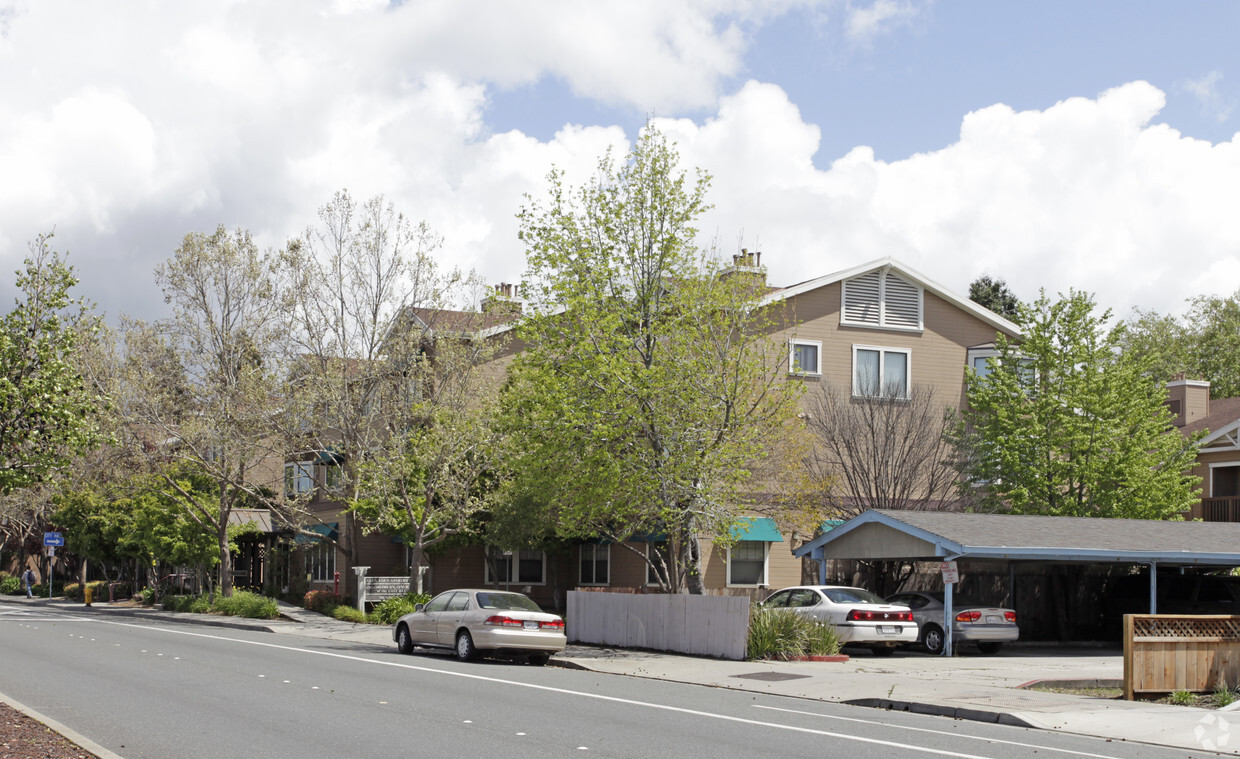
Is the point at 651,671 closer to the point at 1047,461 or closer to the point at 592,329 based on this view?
the point at 592,329

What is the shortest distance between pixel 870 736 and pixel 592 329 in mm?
13481

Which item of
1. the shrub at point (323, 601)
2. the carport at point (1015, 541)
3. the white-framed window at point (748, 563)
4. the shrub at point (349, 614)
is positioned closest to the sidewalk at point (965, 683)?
the carport at point (1015, 541)

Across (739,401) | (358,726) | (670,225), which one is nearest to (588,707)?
(358,726)

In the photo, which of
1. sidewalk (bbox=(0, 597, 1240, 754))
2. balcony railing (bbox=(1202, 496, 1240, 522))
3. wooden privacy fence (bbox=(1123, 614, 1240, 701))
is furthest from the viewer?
balcony railing (bbox=(1202, 496, 1240, 522))

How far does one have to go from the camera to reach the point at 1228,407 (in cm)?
4581

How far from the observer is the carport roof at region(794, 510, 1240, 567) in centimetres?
2419

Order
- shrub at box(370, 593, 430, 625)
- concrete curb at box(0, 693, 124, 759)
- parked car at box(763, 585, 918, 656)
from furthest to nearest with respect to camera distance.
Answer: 1. shrub at box(370, 593, 430, 625)
2. parked car at box(763, 585, 918, 656)
3. concrete curb at box(0, 693, 124, 759)

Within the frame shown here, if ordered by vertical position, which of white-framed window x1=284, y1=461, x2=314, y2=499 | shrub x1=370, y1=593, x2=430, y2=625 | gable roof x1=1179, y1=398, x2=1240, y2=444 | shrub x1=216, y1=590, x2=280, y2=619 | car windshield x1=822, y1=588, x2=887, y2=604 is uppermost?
gable roof x1=1179, y1=398, x2=1240, y2=444

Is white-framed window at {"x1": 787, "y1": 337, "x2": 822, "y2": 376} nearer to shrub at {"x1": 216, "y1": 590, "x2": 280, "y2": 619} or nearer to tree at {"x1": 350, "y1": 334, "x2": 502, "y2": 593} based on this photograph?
tree at {"x1": 350, "y1": 334, "x2": 502, "y2": 593}

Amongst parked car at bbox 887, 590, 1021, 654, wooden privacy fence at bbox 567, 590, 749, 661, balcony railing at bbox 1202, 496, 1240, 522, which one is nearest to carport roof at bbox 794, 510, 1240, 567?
parked car at bbox 887, 590, 1021, 654

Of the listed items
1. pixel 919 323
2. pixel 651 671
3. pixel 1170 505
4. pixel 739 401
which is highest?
pixel 919 323

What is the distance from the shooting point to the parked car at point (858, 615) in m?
23.7

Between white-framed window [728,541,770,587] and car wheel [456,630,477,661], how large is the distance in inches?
596

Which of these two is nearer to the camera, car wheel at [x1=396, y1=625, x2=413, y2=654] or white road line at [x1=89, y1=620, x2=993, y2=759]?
white road line at [x1=89, y1=620, x2=993, y2=759]
